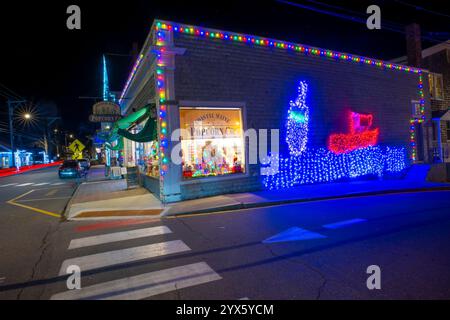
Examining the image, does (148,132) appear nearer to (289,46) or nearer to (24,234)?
(24,234)

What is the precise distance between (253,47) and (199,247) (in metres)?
9.02

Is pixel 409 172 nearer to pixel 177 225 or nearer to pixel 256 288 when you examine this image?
pixel 177 225

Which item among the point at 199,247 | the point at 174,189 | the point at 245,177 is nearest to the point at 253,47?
the point at 245,177

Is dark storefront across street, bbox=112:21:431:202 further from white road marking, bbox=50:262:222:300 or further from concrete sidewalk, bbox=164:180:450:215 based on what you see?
white road marking, bbox=50:262:222:300

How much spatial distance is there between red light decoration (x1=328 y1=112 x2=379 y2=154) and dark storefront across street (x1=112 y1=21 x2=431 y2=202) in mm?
49

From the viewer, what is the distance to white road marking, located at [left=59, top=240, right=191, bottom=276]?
16.3 ft

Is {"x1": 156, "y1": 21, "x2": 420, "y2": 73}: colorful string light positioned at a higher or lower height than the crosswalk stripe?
higher

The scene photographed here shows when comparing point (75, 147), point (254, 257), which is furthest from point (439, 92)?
point (75, 147)

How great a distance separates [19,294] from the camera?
12.8 ft

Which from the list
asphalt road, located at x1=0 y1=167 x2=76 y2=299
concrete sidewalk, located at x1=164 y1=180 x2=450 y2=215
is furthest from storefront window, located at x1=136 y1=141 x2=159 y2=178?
asphalt road, located at x1=0 y1=167 x2=76 y2=299

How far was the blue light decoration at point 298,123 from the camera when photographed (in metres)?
12.6

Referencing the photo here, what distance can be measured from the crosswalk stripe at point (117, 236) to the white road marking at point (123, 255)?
0.84 m

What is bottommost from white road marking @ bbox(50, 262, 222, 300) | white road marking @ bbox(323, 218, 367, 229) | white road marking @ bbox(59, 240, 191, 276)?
white road marking @ bbox(50, 262, 222, 300)

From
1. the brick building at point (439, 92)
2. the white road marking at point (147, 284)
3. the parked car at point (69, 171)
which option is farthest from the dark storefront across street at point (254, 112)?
the parked car at point (69, 171)
